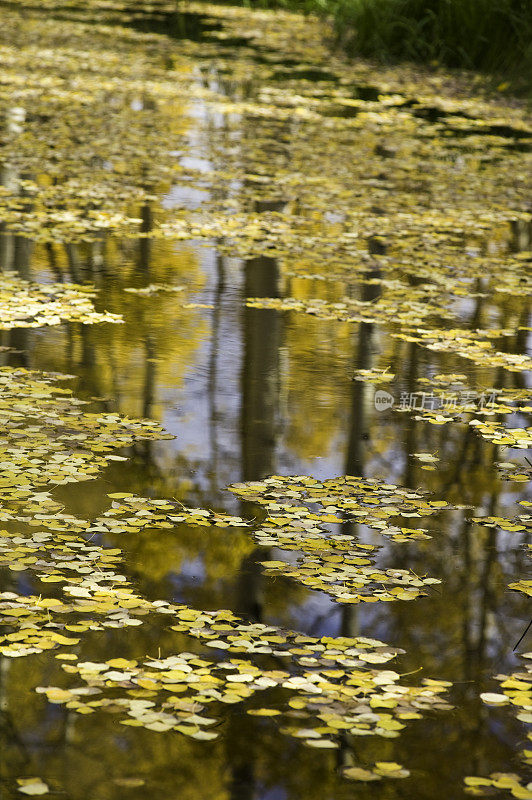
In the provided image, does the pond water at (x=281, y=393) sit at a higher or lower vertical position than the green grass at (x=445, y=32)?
lower

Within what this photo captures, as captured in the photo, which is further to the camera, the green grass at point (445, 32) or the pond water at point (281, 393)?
the green grass at point (445, 32)

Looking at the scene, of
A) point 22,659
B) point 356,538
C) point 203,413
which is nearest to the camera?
point 22,659

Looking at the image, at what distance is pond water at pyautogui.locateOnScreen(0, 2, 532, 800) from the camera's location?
4.10 m

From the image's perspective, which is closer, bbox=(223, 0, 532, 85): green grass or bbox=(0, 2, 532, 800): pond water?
bbox=(0, 2, 532, 800): pond water

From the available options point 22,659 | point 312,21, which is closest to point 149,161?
→ point 22,659

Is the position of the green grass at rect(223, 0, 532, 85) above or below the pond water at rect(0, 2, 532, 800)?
above

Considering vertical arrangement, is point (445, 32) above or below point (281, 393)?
above

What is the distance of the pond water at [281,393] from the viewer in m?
4.10

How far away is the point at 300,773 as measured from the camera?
3.97 meters

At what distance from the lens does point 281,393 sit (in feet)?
24.9

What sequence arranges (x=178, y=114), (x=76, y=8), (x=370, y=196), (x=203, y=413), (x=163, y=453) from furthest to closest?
(x=76, y=8), (x=178, y=114), (x=370, y=196), (x=203, y=413), (x=163, y=453)

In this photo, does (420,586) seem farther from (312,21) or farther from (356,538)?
(312,21)

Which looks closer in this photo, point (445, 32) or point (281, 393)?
point (281, 393)

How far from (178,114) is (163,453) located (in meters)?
12.7
